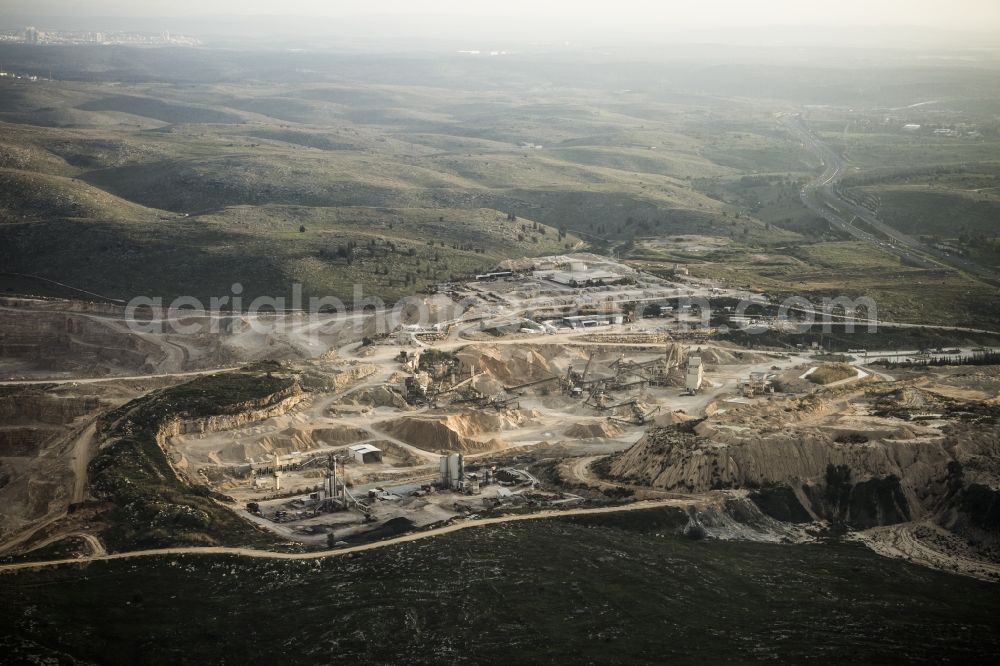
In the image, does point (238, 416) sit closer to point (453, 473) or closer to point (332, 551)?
point (453, 473)

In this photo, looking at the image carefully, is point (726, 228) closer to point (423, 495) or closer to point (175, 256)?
point (175, 256)

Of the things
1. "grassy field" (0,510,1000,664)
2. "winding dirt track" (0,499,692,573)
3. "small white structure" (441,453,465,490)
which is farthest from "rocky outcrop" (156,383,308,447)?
"grassy field" (0,510,1000,664)

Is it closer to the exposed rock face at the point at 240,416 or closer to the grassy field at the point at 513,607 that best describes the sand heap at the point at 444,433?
the exposed rock face at the point at 240,416

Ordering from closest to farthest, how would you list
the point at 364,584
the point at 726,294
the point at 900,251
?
the point at 364,584
the point at 726,294
the point at 900,251

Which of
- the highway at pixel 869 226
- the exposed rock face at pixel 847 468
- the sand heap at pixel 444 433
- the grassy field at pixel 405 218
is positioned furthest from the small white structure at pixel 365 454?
the highway at pixel 869 226

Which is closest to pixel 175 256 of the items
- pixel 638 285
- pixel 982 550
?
pixel 638 285

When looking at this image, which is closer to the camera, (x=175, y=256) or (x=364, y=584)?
(x=364, y=584)
